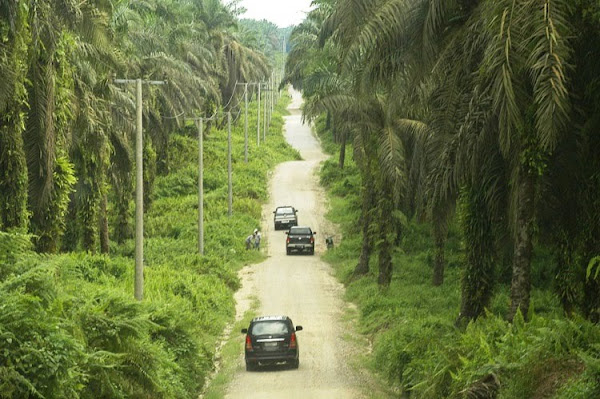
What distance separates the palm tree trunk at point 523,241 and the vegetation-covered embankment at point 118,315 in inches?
277

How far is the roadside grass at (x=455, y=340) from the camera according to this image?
50.8 feet

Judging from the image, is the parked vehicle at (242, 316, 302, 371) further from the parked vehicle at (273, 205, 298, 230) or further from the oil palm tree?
the parked vehicle at (273, 205, 298, 230)

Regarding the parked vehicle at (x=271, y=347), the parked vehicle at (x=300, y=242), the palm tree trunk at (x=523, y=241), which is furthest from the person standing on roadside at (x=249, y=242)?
the palm tree trunk at (x=523, y=241)

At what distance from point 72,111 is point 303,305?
1274 cm

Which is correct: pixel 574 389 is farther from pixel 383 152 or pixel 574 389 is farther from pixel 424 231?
pixel 424 231

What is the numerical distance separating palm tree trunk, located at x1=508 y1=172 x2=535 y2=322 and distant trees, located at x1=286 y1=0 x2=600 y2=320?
22mm

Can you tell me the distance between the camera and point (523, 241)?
20.3 metres

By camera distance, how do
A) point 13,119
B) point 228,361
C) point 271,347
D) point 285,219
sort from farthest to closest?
1. point 285,219
2. point 228,361
3. point 271,347
4. point 13,119

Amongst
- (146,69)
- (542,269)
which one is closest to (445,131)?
(542,269)

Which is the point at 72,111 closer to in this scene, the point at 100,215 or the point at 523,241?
the point at 100,215

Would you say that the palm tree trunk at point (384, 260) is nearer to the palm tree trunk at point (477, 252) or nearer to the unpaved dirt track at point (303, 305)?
the unpaved dirt track at point (303, 305)

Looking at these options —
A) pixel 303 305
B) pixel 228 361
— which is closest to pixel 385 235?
pixel 303 305

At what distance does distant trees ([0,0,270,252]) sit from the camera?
23.5 metres

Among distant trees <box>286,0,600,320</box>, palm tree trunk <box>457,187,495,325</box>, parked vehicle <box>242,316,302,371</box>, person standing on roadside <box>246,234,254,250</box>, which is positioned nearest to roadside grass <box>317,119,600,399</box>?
palm tree trunk <box>457,187,495,325</box>
